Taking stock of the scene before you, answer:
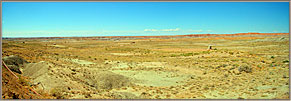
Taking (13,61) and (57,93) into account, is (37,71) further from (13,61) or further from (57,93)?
(57,93)

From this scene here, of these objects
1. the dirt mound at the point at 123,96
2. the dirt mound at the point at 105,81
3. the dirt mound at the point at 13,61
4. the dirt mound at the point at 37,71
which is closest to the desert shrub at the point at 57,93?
the dirt mound at the point at 123,96

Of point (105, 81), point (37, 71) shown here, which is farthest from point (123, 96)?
point (37, 71)

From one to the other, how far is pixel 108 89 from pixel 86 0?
17.5 ft

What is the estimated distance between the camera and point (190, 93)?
9922 millimetres

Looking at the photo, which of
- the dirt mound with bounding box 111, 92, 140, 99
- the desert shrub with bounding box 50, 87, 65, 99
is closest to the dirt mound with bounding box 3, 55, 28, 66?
the desert shrub with bounding box 50, 87, 65, 99

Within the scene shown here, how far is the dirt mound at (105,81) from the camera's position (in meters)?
10.9

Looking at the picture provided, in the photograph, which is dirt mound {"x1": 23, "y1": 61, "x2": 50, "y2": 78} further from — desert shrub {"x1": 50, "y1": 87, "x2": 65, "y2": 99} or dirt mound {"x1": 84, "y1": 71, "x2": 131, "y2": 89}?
desert shrub {"x1": 50, "y1": 87, "x2": 65, "y2": 99}

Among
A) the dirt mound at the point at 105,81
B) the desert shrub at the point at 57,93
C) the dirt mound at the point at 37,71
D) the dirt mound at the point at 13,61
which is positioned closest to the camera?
the desert shrub at the point at 57,93

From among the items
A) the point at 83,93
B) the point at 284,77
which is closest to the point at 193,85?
the point at 284,77

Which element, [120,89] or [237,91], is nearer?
[237,91]

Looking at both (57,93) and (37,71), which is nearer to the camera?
(57,93)

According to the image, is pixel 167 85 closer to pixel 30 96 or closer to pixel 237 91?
pixel 237 91

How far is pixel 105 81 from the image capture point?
11.3 m

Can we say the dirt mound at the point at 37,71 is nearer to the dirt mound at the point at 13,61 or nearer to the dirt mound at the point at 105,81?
the dirt mound at the point at 13,61
